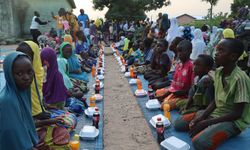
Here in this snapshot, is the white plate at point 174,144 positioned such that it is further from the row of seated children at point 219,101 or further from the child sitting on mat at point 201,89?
the child sitting on mat at point 201,89

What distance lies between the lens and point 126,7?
2628 centimetres

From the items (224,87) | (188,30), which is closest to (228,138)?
(224,87)

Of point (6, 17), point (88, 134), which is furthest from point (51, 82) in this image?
point (6, 17)

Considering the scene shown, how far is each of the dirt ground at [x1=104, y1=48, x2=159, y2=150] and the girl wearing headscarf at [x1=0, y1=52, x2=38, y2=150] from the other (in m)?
1.70

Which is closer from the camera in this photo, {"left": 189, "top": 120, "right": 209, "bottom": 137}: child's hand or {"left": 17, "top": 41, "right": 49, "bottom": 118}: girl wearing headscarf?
{"left": 17, "top": 41, "right": 49, "bottom": 118}: girl wearing headscarf

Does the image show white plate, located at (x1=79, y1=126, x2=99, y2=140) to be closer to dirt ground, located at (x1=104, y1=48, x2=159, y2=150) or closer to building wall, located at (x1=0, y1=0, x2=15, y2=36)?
dirt ground, located at (x1=104, y1=48, x2=159, y2=150)

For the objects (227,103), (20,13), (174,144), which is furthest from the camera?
(20,13)

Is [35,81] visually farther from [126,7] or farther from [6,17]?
[126,7]

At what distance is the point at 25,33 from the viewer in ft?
64.4

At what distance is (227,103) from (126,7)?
2369 cm

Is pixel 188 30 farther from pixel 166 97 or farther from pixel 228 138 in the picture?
pixel 228 138

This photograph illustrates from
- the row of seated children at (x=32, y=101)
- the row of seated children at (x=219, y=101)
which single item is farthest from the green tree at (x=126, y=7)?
the row of seated children at (x=219, y=101)

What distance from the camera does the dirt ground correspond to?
402 centimetres

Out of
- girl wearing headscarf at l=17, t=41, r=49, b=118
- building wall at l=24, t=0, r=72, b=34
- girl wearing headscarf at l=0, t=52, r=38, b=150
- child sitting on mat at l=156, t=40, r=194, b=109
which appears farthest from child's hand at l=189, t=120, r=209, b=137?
building wall at l=24, t=0, r=72, b=34
